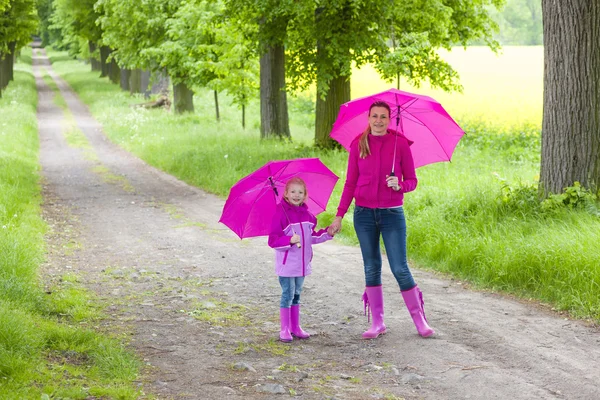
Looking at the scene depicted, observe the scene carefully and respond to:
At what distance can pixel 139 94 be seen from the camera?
41.9 m

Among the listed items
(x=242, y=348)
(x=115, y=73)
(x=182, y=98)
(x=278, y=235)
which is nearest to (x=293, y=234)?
(x=278, y=235)

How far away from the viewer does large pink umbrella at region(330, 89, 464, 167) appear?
22.6 ft

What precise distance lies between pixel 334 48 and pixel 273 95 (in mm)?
5682

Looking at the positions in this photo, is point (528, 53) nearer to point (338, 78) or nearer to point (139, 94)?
point (139, 94)

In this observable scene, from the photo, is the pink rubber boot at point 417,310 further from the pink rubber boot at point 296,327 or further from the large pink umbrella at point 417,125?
the large pink umbrella at point 417,125

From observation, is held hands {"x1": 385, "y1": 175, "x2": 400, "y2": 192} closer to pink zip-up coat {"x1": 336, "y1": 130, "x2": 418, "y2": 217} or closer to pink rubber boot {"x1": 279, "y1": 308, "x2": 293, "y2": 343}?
pink zip-up coat {"x1": 336, "y1": 130, "x2": 418, "y2": 217}

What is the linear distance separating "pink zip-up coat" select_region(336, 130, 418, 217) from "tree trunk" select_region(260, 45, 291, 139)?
14470mm

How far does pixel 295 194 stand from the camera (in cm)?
636

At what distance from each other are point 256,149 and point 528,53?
36788 mm

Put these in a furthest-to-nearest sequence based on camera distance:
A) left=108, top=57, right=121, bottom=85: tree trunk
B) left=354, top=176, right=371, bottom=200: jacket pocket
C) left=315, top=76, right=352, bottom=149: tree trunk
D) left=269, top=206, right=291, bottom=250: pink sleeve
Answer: left=108, top=57, right=121, bottom=85: tree trunk, left=315, top=76, right=352, bottom=149: tree trunk, left=354, top=176, right=371, bottom=200: jacket pocket, left=269, top=206, right=291, bottom=250: pink sleeve

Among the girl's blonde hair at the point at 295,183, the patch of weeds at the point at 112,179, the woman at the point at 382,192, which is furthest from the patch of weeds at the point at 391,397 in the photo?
the patch of weeds at the point at 112,179

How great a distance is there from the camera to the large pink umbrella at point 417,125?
689cm

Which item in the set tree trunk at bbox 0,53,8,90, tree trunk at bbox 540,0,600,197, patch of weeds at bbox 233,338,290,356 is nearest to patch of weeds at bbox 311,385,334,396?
patch of weeds at bbox 233,338,290,356

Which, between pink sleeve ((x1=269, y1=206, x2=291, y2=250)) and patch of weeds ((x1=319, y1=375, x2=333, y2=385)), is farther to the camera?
pink sleeve ((x1=269, y1=206, x2=291, y2=250))
